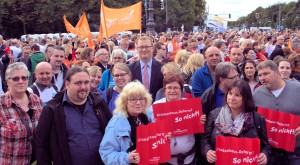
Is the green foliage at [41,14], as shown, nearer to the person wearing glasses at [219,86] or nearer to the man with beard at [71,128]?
the person wearing glasses at [219,86]

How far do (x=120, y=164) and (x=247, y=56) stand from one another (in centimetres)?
527

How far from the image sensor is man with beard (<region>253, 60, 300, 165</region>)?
4094 mm

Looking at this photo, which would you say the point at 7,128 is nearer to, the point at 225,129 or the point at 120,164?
the point at 120,164

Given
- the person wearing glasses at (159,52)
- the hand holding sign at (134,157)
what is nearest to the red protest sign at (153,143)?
the hand holding sign at (134,157)

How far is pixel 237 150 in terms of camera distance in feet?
11.6

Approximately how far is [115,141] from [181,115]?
101 cm

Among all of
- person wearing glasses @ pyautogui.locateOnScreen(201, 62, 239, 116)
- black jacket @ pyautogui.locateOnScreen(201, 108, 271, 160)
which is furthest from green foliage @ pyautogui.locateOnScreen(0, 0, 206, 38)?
black jacket @ pyautogui.locateOnScreen(201, 108, 271, 160)

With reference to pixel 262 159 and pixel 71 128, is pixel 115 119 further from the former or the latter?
pixel 262 159

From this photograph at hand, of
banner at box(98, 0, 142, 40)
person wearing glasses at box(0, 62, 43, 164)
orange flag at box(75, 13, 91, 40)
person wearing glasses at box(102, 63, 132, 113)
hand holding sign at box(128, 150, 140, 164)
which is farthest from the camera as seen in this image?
orange flag at box(75, 13, 91, 40)

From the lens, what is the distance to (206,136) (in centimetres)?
393

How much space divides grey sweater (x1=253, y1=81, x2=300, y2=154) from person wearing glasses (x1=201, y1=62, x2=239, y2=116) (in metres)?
0.42

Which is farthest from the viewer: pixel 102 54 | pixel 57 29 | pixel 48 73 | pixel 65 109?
pixel 57 29

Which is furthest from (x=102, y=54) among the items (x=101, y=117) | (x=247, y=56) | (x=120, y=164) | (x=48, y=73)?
(x=120, y=164)

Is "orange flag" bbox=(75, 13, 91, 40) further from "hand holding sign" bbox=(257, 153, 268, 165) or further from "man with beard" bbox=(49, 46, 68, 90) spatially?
"hand holding sign" bbox=(257, 153, 268, 165)
